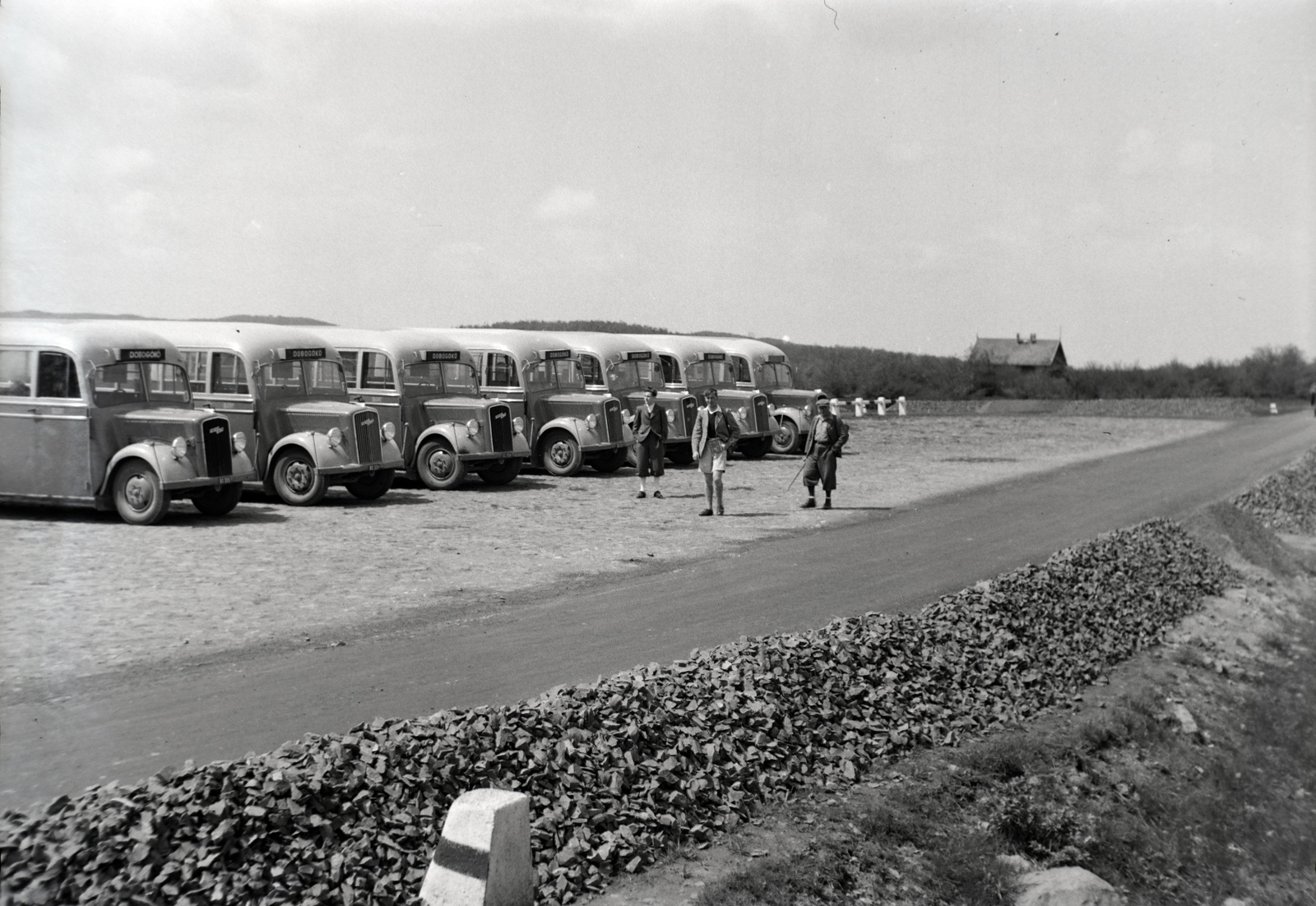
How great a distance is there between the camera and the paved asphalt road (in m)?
6.14

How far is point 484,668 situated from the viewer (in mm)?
7961

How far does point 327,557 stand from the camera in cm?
1227

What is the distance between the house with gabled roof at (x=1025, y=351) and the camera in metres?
91.0

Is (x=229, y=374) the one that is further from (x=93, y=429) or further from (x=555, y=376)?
(x=555, y=376)

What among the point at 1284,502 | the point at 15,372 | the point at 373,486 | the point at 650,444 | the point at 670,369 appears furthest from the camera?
the point at 670,369

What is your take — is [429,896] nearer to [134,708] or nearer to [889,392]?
[134,708]

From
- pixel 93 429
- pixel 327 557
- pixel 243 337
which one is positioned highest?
pixel 243 337

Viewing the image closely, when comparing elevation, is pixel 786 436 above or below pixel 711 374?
below

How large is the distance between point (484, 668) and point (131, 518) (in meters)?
7.64

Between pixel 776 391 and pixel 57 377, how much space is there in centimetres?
1824

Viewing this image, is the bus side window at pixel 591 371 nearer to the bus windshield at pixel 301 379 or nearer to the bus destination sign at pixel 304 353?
the bus windshield at pixel 301 379

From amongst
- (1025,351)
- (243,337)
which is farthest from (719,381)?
(1025,351)

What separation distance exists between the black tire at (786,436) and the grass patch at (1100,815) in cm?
1633

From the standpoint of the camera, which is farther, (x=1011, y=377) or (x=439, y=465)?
(x=1011, y=377)
